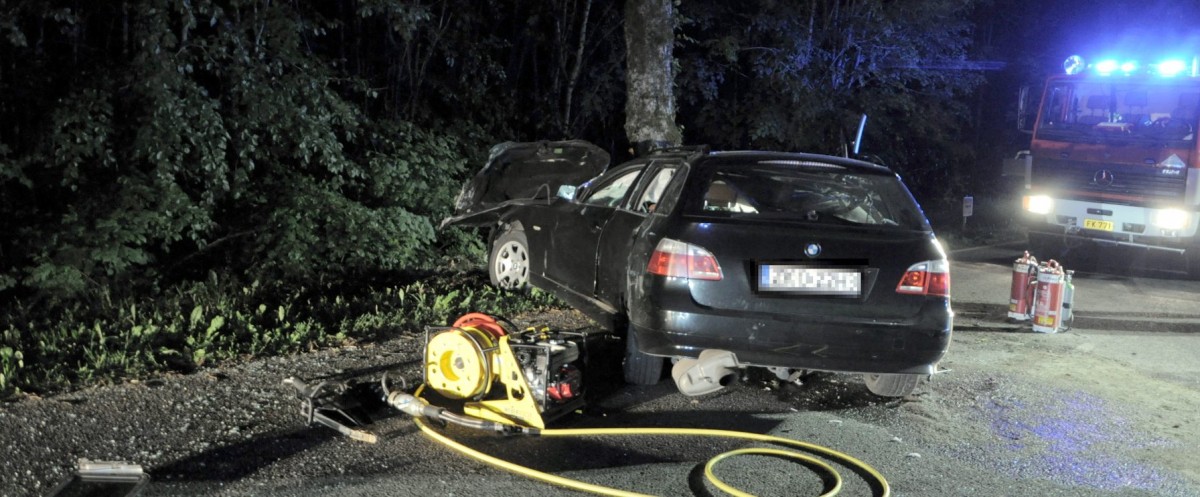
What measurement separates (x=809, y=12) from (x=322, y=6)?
31.2ft

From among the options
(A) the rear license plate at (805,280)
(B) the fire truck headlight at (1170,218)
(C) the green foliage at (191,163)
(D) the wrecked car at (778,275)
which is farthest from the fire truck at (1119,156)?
(A) the rear license plate at (805,280)

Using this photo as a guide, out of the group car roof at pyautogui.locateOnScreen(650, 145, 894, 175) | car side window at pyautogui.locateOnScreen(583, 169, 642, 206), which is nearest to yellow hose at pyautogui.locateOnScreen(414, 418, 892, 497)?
car roof at pyautogui.locateOnScreen(650, 145, 894, 175)

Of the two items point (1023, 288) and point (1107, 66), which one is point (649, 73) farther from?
point (1107, 66)

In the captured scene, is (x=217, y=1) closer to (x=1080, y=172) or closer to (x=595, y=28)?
(x=595, y=28)

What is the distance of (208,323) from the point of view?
22.1 ft

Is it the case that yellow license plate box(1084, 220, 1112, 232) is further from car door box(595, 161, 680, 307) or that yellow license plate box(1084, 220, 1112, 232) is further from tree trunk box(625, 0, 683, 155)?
car door box(595, 161, 680, 307)

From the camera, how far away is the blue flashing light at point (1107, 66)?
492 inches

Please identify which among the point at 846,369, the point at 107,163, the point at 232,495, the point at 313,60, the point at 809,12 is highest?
the point at 809,12

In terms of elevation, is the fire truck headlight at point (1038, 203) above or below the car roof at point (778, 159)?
below

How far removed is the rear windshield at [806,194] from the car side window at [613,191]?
1125 millimetres

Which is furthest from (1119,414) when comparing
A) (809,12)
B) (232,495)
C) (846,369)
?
(809,12)

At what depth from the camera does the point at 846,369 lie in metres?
5.07

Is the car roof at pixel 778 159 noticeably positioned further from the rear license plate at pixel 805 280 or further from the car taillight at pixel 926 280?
the rear license plate at pixel 805 280

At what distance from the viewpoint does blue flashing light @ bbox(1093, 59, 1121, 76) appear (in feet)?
41.0
